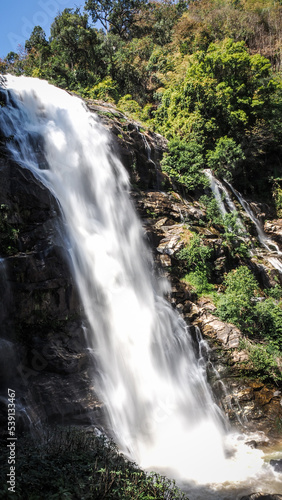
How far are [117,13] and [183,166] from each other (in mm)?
26806

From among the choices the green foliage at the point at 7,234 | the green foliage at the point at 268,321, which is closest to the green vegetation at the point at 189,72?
the green foliage at the point at 268,321

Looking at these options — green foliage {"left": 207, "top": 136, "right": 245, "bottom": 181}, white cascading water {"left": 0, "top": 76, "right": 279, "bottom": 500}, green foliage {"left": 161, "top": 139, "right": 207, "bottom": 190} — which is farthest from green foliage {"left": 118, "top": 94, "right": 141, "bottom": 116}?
white cascading water {"left": 0, "top": 76, "right": 279, "bottom": 500}

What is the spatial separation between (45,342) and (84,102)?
13434mm

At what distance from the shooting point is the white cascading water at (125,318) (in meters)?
8.45

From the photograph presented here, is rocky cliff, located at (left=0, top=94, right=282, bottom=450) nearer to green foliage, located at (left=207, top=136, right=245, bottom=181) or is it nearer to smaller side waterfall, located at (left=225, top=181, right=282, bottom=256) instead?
smaller side waterfall, located at (left=225, top=181, right=282, bottom=256)

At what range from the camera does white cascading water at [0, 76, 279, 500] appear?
845cm

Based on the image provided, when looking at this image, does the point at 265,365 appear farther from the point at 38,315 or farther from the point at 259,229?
the point at 259,229

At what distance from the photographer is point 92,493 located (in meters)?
4.75

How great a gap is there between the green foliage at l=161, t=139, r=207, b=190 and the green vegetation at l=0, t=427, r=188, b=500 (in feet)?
45.5

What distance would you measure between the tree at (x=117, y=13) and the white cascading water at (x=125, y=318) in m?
23.8

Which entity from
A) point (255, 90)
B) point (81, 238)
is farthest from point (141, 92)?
point (81, 238)

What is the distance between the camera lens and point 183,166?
59.1 ft

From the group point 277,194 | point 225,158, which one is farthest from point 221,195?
point 277,194

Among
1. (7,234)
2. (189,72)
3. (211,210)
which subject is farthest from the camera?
(189,72)
